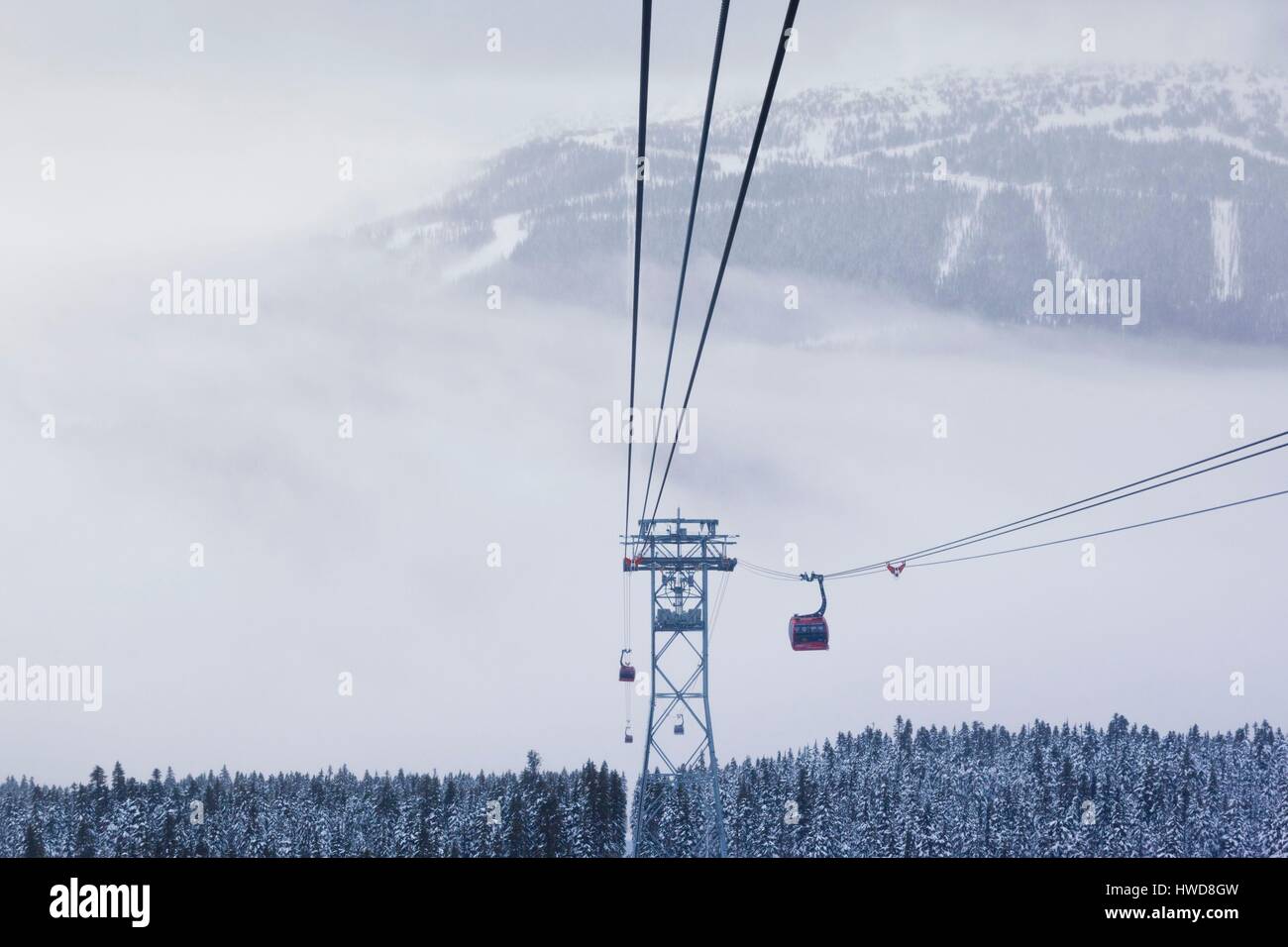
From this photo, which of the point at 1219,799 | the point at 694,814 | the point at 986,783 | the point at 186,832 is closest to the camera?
the point at 694,814

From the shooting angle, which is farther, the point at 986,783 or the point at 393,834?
the point at 986,783

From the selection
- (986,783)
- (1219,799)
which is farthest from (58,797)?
(1219,799)
